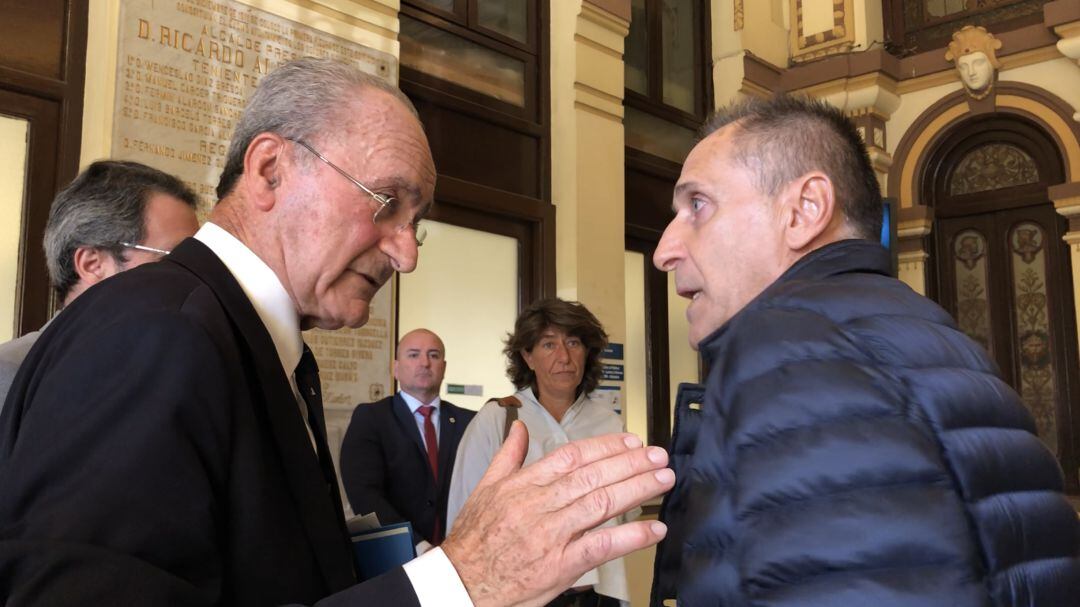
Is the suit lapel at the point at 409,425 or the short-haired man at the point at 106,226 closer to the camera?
the short-haired man at the point at 106,226

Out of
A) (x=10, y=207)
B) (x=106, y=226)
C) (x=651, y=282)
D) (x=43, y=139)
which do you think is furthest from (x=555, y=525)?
(x=651, y=282)

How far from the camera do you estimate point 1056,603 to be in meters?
1.16

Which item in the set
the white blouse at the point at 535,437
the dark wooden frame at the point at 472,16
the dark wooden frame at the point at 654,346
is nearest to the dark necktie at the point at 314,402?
the white blouse at the point at 535,437

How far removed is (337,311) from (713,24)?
801cm

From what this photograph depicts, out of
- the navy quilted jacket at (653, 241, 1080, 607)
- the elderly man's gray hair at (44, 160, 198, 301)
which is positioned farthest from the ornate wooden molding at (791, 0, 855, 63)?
the navy quilted jacket at (653, 241, 1080, 607)

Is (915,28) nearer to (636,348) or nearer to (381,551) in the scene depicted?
(636,348)

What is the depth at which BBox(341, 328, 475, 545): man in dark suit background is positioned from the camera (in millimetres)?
4145

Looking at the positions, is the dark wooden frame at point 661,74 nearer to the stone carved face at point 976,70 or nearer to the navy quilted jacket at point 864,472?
the stone carved face at point 976,70

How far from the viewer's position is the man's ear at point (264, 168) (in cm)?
151

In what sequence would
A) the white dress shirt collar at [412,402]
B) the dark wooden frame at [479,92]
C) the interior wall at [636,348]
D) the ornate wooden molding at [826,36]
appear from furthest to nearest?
the ornate wooden molding at [826,36] < the interior wall at [636,348] < the dark wooden frame at [479,92] < the white dress shirt collar at [412,402]

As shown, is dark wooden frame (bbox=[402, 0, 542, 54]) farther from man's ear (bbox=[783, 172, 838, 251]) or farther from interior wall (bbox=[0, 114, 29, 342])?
man's ear (bbox=[783, 172, 838, 251])

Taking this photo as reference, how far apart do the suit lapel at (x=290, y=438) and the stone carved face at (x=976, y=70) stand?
8.60m

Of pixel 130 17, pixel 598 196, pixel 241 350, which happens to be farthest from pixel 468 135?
pixel 241 350

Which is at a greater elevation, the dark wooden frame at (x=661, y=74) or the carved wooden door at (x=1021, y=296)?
the dark wooden frame at (x=661, y=74)
